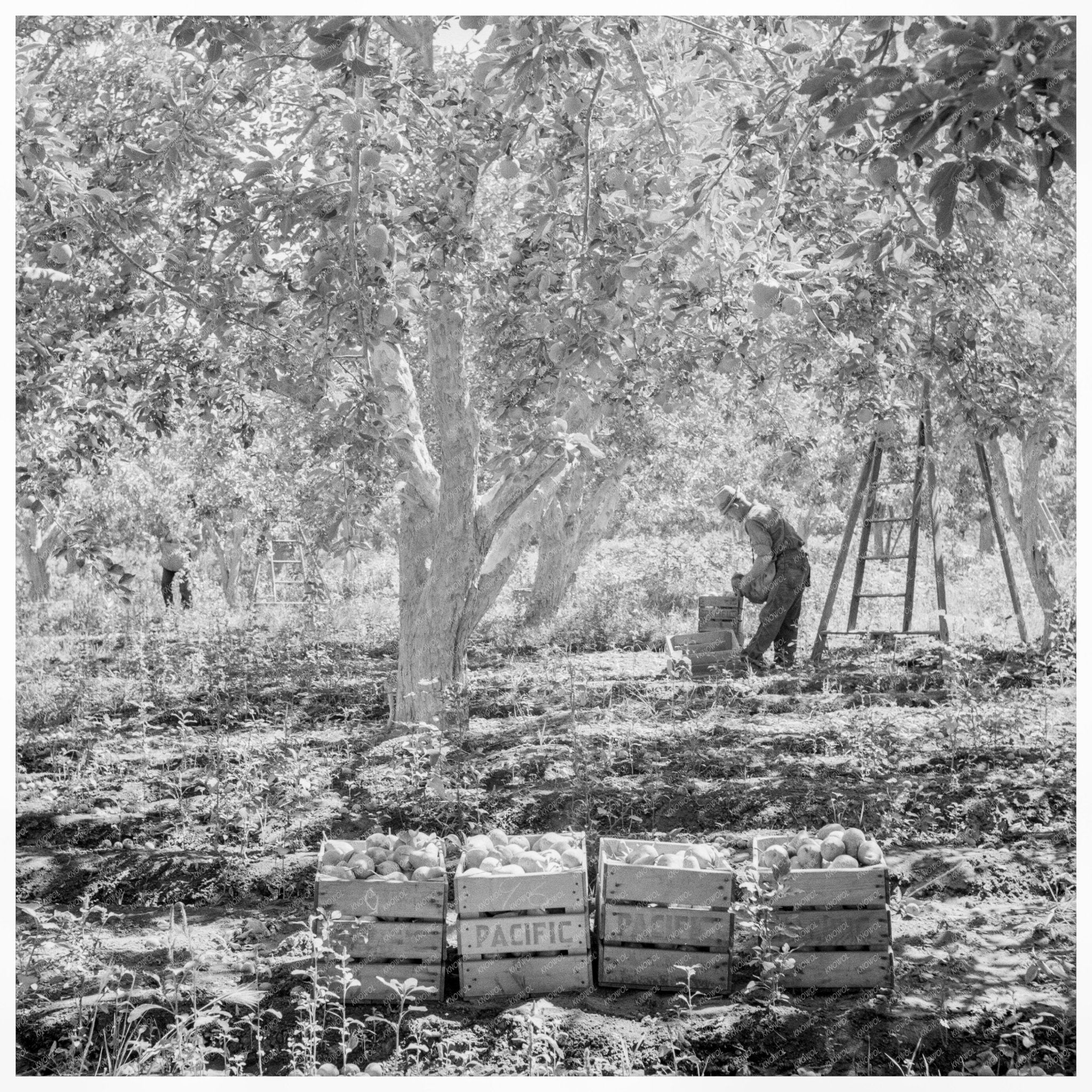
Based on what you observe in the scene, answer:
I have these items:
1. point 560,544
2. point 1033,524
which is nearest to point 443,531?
point 1033,524

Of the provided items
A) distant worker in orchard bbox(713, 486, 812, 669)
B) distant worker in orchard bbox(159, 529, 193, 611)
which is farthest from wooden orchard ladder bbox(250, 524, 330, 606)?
distant worker in orchard bbox(713, 486, 812, 669)

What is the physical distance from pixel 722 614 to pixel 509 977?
6934mm

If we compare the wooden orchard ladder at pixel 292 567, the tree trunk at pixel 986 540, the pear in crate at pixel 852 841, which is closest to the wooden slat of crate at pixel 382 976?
the pear in crate at pixel 852 841

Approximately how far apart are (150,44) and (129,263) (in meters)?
2.56

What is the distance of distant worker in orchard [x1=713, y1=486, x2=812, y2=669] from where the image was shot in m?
9.44

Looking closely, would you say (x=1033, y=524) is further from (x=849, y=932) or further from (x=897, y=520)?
(x=849, y=932)

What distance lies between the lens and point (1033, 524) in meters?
9.73

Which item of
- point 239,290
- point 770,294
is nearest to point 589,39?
point 770,294

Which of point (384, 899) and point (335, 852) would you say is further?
point (335, 852)

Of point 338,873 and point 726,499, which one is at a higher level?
point 726,499

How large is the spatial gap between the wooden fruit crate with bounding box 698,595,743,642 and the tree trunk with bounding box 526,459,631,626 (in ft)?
11.8

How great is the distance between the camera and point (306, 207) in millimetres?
3635
